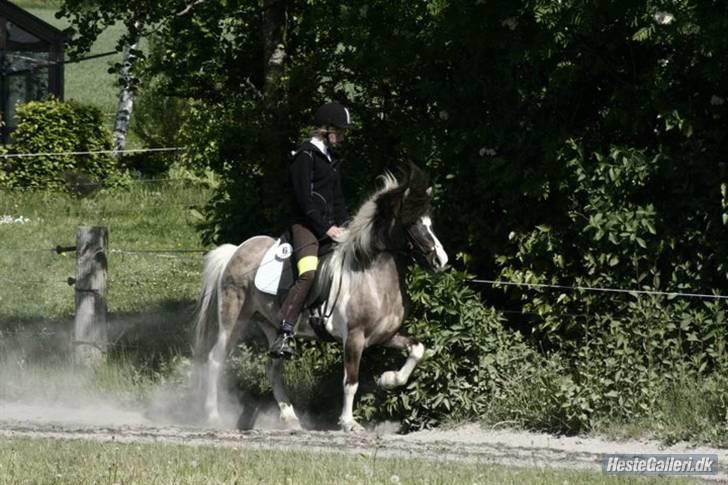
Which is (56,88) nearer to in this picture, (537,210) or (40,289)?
(40,289)

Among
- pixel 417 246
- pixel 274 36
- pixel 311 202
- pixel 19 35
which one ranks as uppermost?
pixel 19 35

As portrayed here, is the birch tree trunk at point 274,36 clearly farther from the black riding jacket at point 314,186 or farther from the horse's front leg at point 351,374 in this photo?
the horse's front leg at point 351,374

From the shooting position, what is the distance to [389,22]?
12391mm

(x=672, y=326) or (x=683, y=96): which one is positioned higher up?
(x=683, y=96)

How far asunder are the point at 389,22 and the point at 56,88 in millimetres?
20957

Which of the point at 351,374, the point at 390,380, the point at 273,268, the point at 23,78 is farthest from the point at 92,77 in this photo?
the point at 390,380

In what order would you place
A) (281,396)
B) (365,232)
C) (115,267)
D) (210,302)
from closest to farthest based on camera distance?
(365,232) < (281,396) < (210,302) < (115,267)

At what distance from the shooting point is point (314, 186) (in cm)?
1156

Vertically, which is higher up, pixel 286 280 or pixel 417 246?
pixel 417 246

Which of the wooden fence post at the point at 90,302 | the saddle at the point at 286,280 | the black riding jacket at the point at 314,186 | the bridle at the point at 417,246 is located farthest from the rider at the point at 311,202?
the wooden fence post at the point at 90,302

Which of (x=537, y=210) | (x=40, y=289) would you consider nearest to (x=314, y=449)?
(x=537, y=210)

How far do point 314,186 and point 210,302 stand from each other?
1837 mm

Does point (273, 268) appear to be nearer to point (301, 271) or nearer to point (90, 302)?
point (301, 271)

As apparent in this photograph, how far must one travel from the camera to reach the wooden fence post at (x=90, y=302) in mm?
13938
